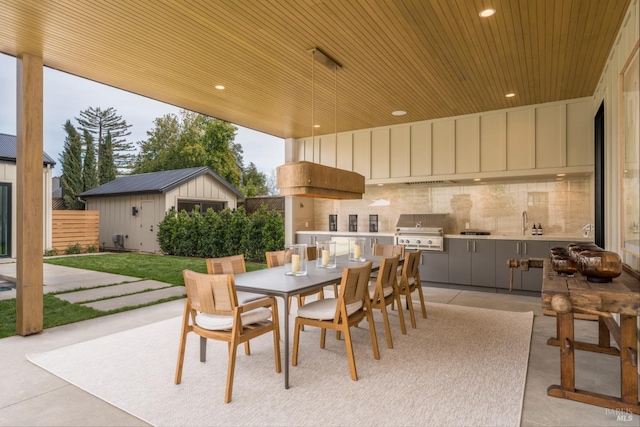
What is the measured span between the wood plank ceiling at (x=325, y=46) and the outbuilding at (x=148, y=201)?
6527 millimetres

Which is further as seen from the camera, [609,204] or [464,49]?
[609,204]

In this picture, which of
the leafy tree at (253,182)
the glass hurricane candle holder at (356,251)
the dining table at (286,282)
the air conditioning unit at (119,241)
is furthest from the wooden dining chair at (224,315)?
the leafy tree at (253,182)

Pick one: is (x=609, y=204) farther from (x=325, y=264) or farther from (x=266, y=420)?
(x=266, y=420)

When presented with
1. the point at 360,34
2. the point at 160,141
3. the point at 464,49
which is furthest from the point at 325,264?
the point at 160,141

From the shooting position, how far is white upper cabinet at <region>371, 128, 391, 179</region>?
6648 millimetres

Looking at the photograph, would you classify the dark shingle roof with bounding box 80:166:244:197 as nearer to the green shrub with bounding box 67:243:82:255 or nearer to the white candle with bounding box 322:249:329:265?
the green shrub with bounding box 67:243:82:255

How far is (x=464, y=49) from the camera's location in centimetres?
360

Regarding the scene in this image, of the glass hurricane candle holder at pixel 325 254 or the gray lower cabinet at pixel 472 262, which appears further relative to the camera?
the gray lower cabinet at pixel 472 262

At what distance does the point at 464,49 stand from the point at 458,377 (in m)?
2.84

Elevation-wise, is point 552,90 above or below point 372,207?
above

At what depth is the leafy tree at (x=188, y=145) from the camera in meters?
17.0

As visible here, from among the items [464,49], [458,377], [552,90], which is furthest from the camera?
[552,90]

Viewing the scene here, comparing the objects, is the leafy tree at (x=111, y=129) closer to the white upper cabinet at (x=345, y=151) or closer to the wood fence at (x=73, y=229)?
the wood fence at (x=73, y=229)

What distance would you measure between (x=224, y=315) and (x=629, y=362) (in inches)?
96.3
